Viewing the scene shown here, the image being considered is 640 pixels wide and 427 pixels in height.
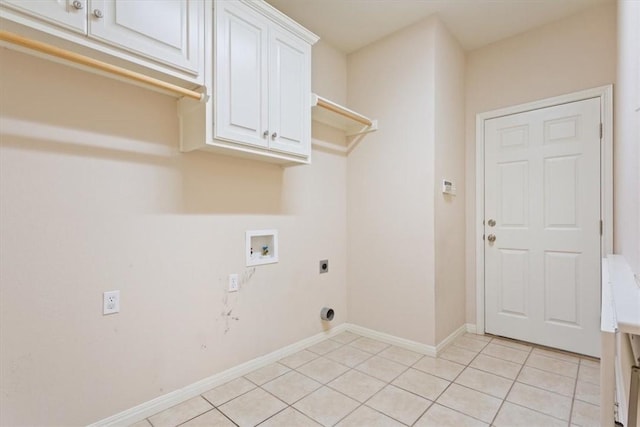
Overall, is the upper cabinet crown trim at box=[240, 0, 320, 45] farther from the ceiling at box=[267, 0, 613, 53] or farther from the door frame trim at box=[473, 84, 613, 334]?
the door frame trim at box=[473, 84, 613, 334]

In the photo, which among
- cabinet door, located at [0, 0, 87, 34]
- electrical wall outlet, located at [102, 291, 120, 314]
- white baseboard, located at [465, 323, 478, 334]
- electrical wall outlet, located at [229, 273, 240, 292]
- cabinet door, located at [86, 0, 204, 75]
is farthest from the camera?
white baseboard, located at [465, 323, 478, 334]

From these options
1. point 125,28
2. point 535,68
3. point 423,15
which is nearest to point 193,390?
point 125,28

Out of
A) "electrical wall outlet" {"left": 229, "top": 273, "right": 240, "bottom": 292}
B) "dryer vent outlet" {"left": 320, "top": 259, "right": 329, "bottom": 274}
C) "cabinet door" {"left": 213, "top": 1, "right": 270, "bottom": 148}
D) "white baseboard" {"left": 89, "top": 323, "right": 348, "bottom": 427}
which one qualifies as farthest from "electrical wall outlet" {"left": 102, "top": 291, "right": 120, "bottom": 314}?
"dryer vent outlet" {"left": 320, "top": 259, "right": 329, "bottom": 274}

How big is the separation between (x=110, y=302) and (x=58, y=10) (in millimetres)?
1333

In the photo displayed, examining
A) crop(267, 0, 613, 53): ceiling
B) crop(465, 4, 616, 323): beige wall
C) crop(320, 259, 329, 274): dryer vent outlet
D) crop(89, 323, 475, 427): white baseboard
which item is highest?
crop(267, 0, 613, 53): ceiling

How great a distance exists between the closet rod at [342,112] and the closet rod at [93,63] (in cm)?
97

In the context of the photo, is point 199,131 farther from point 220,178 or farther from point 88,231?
point 88,231

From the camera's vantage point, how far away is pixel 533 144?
9.01 feet

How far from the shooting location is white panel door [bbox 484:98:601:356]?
250 centimetres

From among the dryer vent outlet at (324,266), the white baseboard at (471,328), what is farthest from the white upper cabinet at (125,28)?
the white baseboard at (471,328)

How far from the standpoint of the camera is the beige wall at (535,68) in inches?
96.5

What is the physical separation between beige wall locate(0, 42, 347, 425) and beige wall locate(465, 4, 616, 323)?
2052mm

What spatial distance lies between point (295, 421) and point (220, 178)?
1538mm

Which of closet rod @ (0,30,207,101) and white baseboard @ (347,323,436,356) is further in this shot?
white baseboard @ (347,323,436,356)
